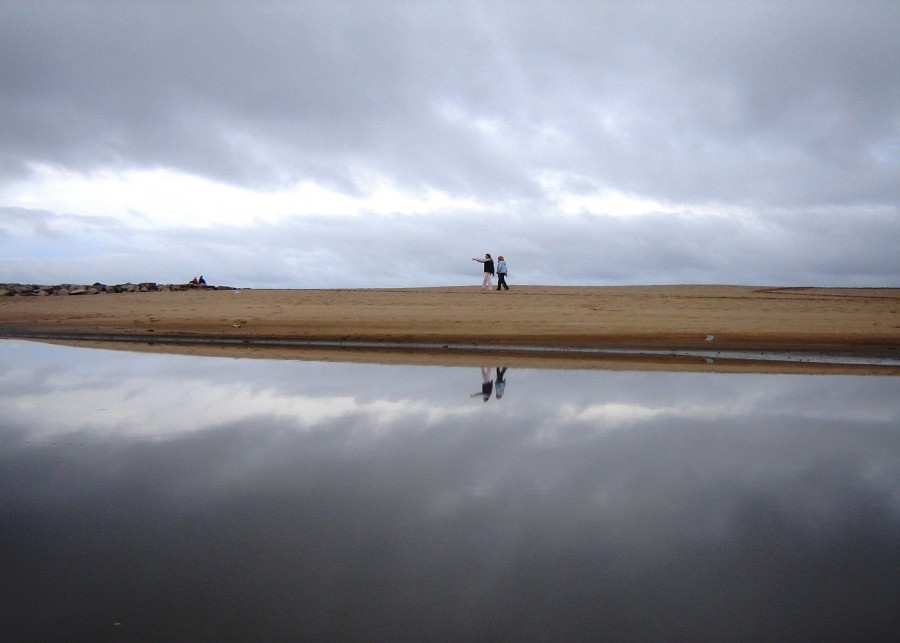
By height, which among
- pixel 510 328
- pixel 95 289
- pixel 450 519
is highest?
pixel 95 289

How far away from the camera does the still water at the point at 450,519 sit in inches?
132

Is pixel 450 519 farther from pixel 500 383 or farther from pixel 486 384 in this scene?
pixel 500 383

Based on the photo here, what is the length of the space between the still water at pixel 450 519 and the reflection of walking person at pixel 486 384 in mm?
306

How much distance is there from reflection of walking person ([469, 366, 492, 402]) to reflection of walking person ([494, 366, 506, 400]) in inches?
3.8

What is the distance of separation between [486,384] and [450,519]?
5.53 metres

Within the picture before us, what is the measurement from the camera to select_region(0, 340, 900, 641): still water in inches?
132

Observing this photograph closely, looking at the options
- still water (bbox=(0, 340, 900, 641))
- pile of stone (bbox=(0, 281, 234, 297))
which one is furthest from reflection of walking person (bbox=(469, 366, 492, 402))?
pile of stone (bbox=(0, 281, 234, 297))

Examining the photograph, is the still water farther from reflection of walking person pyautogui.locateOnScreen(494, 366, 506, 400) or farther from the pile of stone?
the pile of stone

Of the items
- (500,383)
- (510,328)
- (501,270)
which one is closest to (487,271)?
(501,270)

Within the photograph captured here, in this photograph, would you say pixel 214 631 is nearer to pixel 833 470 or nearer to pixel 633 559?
pixel 633 559

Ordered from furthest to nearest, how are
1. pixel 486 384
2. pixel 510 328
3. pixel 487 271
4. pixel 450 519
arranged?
pixel 487 271 < pixel 510 328 < pixel 486 384 < pixel 450 519

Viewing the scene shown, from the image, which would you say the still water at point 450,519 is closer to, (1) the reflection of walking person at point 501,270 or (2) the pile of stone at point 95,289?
(1) the reflection of walking person at point 501,270

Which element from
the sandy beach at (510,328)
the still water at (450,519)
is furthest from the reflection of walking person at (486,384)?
the sandy beach at (510,328)

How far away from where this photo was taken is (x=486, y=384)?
10055mm
